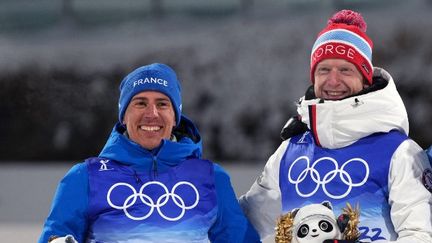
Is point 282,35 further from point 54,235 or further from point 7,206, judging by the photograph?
point 54,235

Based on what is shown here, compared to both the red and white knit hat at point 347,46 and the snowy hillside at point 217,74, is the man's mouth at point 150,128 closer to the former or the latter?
the red and white knit hat at point 347,46

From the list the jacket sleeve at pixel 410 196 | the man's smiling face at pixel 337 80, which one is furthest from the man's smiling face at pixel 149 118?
the jacket sleeve at pixel 410 196

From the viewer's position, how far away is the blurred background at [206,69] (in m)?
7.75

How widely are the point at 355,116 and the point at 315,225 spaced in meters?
0.38

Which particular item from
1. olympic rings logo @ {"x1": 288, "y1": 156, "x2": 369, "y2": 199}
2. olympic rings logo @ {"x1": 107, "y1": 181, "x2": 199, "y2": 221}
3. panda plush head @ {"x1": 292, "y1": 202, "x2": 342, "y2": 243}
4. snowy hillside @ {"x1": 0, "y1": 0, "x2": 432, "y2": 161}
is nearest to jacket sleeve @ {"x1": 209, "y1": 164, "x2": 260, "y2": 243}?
olympic rings logo @ {"x1": 107, "y1": 181, "x2": 199, "y2": 221}

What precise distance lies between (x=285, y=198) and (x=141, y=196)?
43 centimetres

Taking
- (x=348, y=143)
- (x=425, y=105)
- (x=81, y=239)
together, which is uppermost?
(x=425, y=105)

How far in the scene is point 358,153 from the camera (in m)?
3.04

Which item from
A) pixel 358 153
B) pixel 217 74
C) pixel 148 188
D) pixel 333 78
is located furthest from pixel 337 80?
pixel 217 74

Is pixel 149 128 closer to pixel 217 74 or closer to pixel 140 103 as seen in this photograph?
pixel 140 103

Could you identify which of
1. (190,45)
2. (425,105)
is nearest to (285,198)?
(425,105)

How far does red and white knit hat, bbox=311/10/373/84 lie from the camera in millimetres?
3102

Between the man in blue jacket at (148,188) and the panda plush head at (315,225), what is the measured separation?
0.36m

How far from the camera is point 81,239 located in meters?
3.09
